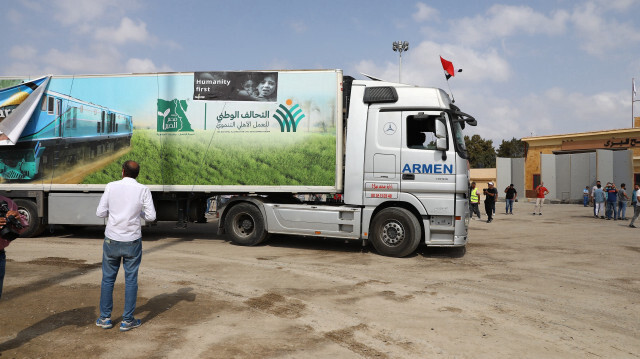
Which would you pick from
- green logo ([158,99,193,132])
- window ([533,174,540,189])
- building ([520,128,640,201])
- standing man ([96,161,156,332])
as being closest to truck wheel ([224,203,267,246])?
green logo ([158,99,193,132])

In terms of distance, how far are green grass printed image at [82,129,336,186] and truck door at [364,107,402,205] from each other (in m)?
0.76

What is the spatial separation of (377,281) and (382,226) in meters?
2.16

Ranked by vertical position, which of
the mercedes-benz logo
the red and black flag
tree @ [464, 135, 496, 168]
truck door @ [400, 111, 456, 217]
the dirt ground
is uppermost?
tree @ [464, 135, 496, 168]

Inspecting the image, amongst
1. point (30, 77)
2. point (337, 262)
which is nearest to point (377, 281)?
point (337, 262)

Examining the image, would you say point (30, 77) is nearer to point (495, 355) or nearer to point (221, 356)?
point (221, 356)

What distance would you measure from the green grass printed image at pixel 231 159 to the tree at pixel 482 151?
54952mm

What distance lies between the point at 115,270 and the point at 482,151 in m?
61.9

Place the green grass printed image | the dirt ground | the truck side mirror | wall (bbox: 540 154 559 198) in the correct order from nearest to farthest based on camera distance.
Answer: the dirt ground → the truck side mirror → the green grass printed image → wall (bbox: 540 154 559 198)

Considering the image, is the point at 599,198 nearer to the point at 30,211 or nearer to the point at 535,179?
the point at 535,179

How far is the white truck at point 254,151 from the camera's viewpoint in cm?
870

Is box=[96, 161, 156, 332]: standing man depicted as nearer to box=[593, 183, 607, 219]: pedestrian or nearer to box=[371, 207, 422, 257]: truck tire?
box=[371, 207, 422, 257]: truck tire

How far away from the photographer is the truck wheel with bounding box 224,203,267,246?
9914 millimetres

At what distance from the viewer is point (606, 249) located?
410 inches

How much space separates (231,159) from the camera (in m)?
9.65
